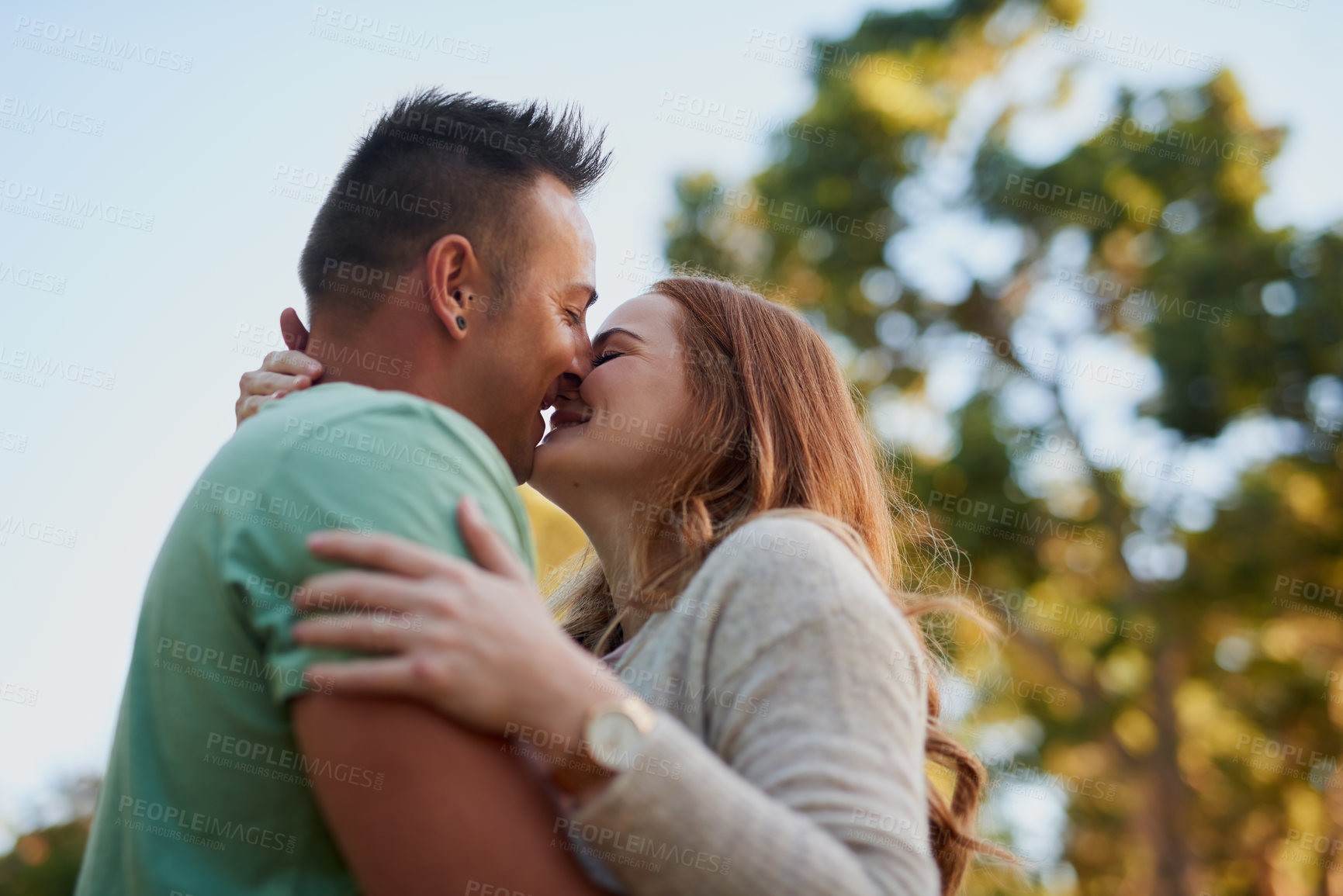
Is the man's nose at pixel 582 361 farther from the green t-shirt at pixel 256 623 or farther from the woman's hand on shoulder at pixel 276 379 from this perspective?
the green t-shirt at pixel 256 623

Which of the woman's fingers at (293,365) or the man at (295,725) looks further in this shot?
the woman's fingers at (293,365)

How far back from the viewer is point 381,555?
1365 mm

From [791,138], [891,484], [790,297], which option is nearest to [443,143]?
[891,484]

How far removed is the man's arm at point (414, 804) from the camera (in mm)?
1299

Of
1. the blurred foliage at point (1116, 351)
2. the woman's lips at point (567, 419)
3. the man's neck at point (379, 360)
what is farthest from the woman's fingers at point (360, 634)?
the blurred foliage at point (1116, 351)

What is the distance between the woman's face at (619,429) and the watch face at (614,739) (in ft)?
4.17

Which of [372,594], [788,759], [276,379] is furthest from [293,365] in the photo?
[788,759]

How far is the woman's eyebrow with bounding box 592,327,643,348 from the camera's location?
2836mm

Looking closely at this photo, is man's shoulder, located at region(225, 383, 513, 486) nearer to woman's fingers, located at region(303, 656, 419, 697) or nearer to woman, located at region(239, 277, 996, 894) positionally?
woman, located at region(239, 277, 996, 894)

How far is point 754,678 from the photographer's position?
170 centimetres

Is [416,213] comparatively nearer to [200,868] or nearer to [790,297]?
[200,868]

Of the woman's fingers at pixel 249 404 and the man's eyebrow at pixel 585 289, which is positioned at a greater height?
the man's eyebrow at pixel 585 289

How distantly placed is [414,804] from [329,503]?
43cm

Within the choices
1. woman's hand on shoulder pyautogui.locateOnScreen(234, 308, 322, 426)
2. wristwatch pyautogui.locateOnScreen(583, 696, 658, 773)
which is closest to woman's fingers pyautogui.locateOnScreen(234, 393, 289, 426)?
woman's hand on shoulder pyautogui.locateOnScreen(234, 308, 322, 426)
